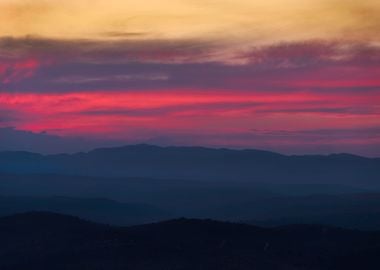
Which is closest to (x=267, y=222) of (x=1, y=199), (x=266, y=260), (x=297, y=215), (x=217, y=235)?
(x=297, y=215)

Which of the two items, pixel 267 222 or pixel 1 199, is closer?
pixel 267 222

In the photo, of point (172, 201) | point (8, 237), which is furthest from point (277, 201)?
point (8, 237)

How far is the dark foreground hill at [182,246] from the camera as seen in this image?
46938 millimetres

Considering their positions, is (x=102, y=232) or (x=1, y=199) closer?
(x=102, y=232)

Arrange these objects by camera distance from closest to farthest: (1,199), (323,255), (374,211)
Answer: (323,255)
(374,211)
(1,199)

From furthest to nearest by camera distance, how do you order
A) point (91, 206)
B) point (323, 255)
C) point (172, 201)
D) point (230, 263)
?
point (172, 201) < point (91, 206) < point (323, 255) < point (230, 263)

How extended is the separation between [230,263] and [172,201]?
121874 millimetres

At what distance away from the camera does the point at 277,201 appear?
144 m

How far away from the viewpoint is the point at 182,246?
50.3m

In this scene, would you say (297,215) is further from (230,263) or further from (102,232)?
(230,263)

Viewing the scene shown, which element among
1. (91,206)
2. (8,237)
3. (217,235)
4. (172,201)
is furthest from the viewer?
(172,201)

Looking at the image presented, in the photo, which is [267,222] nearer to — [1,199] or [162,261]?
[162,261]

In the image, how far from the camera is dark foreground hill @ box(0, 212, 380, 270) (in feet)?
154

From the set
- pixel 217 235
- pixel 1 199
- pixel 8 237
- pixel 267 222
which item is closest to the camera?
pixel 217 235
